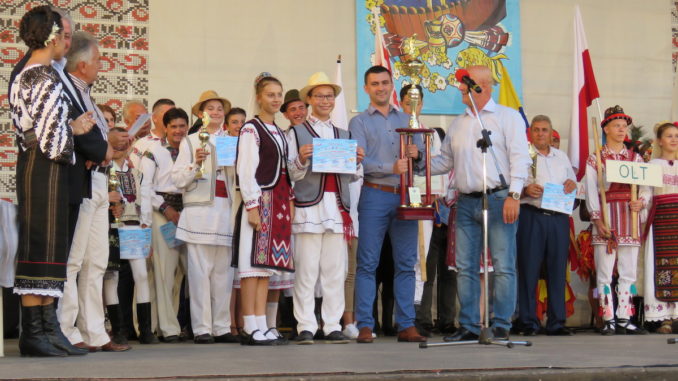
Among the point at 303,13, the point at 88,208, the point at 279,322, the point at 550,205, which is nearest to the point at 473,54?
the point at 303,13

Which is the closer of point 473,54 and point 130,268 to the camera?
point 130,268

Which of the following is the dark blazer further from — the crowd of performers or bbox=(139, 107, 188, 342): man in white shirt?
bbox=(139, 107, 188, 342): man in white shirt

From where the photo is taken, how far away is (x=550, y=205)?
7930 mm

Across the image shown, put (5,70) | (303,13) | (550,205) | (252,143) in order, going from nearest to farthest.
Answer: (252,143) < (550,205) < (5,70) < (303,13)

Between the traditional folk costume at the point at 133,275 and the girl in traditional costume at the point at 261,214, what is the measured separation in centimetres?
76

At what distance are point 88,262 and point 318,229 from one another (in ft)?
5.00

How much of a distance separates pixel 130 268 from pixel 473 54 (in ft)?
14.0

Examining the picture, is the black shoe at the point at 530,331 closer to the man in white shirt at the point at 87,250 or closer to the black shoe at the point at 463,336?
the black shoe at the point at 463,336

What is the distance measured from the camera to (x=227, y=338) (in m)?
6.96

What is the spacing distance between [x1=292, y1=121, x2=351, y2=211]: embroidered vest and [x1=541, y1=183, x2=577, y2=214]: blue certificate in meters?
1.96

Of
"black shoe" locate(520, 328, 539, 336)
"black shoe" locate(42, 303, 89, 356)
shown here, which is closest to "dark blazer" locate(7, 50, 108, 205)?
"black shoe" locate(42, 303, 89, 356)

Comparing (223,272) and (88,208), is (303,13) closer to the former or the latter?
(223,272)

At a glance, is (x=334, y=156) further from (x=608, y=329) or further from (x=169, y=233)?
(x=608, y=329)

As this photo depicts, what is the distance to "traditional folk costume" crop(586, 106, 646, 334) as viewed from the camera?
820 centimetres
